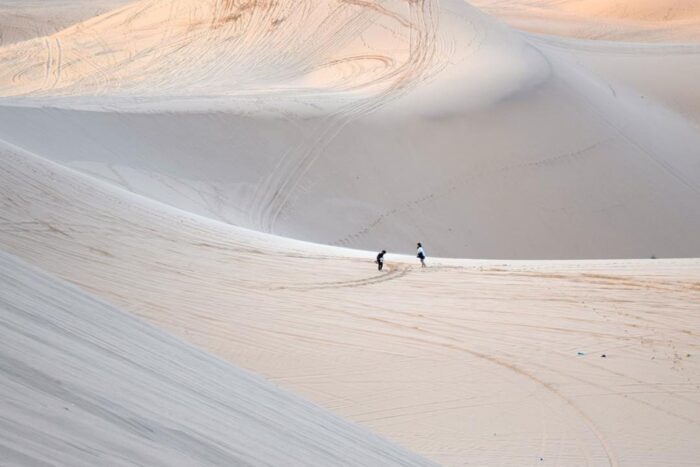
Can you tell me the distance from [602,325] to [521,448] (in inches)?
110

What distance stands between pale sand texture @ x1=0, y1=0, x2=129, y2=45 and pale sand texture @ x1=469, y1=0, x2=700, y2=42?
20927mm

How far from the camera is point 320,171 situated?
18.9 metres

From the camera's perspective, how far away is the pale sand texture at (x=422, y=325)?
630 centimetres

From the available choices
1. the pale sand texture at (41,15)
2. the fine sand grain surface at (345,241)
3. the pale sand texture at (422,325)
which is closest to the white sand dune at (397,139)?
the fine sand grain surface at (345,241)

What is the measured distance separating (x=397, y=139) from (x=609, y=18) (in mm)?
25892

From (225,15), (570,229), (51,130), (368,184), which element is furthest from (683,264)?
(225,15)

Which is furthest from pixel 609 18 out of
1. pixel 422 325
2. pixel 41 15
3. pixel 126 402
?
pixel 126 402

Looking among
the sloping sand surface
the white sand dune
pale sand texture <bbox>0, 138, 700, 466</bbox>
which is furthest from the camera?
the white sand dune

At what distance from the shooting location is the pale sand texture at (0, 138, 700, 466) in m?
6.30

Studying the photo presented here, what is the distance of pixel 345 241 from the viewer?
1689cm

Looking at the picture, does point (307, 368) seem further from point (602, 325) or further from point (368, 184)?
point (368, 184)

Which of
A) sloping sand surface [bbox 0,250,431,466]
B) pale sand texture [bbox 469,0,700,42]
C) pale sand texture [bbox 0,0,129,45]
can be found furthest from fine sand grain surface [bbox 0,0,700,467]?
pale sand texture [bbox 0,0,129,45]

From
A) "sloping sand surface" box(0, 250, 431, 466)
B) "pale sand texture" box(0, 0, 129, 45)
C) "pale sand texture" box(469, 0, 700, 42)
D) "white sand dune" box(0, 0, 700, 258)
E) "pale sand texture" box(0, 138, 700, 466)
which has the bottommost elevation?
"sloping sand surface" box(0, 250, 431, 466)

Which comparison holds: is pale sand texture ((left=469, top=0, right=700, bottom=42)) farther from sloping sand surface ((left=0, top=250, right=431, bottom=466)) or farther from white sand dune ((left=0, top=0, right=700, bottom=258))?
sloping sand surface ((left=0, top=250, right=431, bottom=466))
